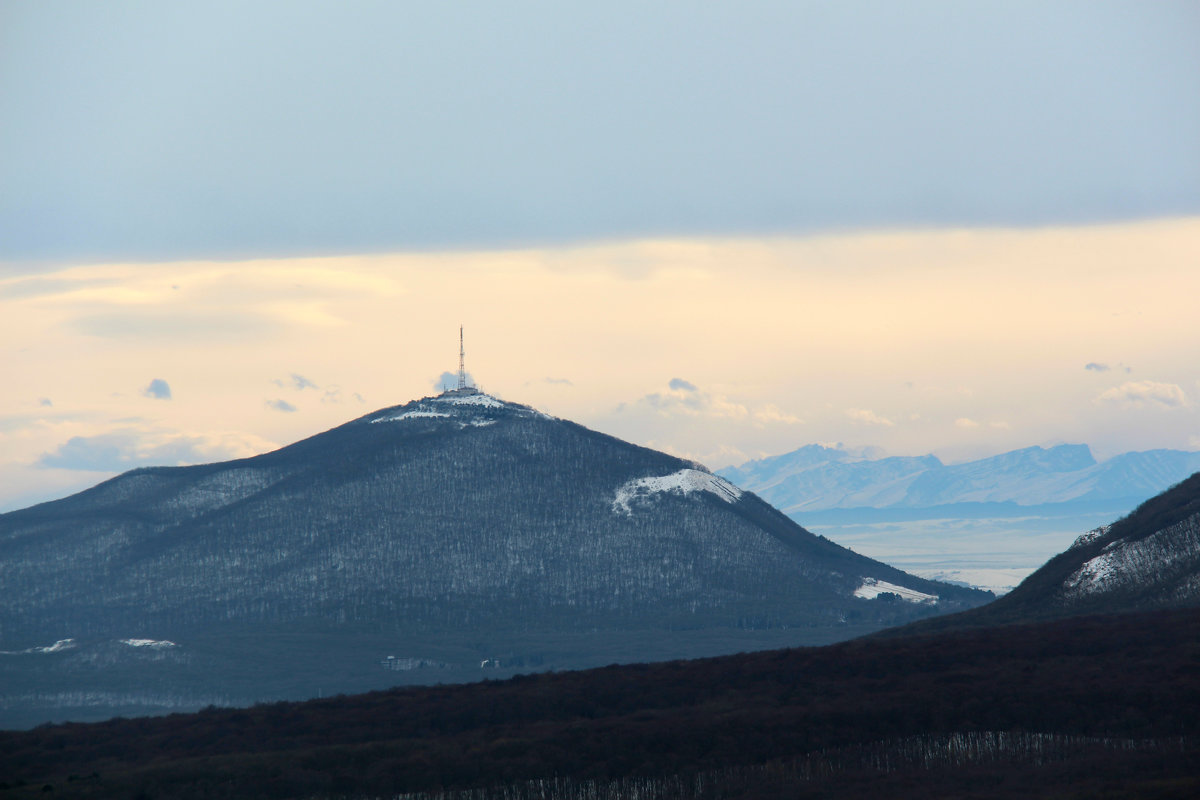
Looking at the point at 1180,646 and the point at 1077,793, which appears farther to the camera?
the point at 1180,646

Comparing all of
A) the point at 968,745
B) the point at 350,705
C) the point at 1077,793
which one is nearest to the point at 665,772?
the point at 968,745

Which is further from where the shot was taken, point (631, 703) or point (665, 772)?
point (631, 703)

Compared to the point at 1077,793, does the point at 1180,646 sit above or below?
above

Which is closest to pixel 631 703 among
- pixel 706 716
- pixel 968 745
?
pixel 706 716

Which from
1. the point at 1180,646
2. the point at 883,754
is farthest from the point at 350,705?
the point at 1180,646

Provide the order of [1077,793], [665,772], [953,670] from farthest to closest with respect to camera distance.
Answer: [953,670], [665,772], [1077,793]

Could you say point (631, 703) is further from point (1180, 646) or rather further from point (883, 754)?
point (1180, 646)

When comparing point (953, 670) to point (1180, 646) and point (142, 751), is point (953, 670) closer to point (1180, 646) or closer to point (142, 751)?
point (1180, 646)

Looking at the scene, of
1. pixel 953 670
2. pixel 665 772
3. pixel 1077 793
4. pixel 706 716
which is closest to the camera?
pixel 1077 793

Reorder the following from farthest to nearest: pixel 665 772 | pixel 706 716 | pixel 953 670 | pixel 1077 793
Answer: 1. pixel 953 670
2. pixel 706 716
3. pixel 665 772
4. pixel 1077 793
